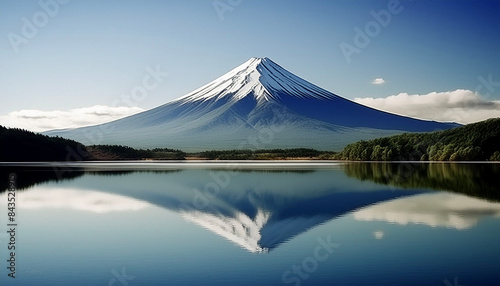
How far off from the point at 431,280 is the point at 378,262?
2.97 feet

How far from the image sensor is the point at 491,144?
33.9m

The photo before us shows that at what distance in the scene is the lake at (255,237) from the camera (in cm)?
628

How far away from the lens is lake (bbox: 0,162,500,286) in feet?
20.6

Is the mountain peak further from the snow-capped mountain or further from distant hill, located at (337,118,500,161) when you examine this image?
distant hill, located at (337,118,500,161)

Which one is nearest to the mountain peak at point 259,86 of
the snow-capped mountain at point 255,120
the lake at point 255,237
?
the snow-capped mountain at point 255,120

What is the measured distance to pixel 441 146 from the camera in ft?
116

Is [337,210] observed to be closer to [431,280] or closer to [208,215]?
[208,215]

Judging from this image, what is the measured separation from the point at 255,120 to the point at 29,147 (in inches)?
1521

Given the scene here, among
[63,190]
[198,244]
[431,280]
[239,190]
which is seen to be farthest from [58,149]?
[431,280]

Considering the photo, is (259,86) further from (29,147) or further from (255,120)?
A: (29,147)

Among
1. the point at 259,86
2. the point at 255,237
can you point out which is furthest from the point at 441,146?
the point at 259,86

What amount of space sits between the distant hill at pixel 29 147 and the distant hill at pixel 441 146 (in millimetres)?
22547

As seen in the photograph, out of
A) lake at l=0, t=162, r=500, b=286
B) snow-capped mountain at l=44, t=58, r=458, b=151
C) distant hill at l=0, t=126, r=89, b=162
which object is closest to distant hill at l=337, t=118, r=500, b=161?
lake at l=0, t=162, r=500, b=286

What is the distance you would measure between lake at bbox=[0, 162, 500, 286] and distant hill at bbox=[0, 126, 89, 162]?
26.8 metres
